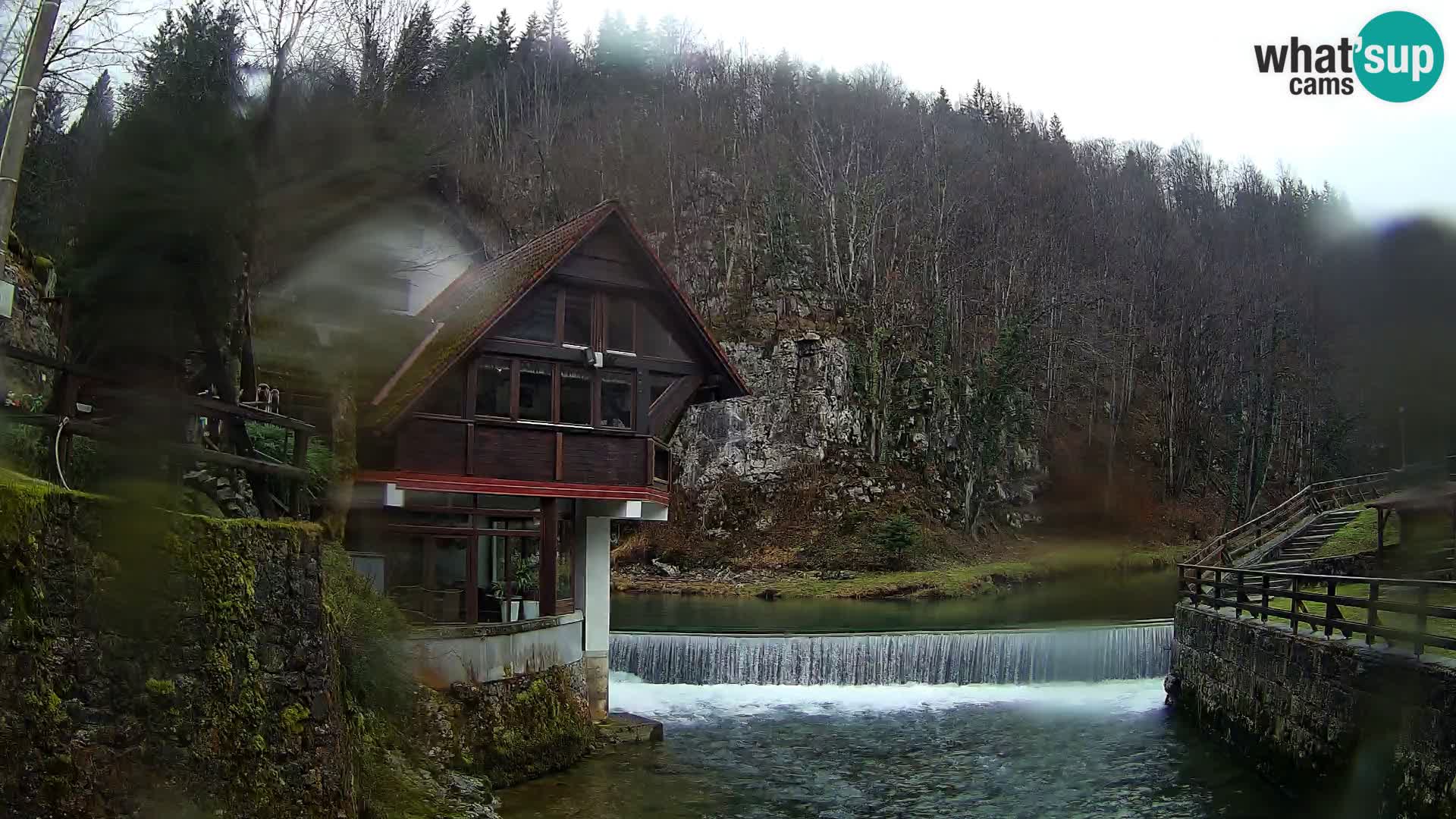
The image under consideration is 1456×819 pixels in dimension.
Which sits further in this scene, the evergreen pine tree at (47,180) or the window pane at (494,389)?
the window pane at (494,389)

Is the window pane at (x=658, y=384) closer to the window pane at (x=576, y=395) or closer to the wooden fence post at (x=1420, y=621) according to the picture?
the window pane at (x=576, y=395)

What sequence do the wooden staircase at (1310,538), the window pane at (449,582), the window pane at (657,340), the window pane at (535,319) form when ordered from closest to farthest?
1. the window pane at (449,582)
2. the window pane at (535,319)
3. the window pane at (657,340)
4. the wooden staircase at (1310,538)

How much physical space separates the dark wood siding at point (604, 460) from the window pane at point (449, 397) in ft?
5.47

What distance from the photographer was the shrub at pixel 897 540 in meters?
41.6

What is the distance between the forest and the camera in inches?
436

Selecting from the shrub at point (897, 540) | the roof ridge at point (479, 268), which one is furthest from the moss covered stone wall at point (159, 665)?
the shrub at point (897, 540)

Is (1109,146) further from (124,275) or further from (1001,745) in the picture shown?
(124,275)

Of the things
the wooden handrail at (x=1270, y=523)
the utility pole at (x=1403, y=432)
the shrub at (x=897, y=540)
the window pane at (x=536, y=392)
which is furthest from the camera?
the shrub at (x=897, y=540)

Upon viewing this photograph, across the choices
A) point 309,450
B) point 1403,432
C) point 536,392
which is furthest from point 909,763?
point 309,450

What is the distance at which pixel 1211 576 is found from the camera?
33594 millimetres

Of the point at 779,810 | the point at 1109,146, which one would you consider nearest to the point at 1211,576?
the point at 779,810

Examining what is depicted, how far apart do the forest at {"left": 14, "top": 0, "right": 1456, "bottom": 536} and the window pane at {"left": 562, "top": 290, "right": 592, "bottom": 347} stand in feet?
9.44

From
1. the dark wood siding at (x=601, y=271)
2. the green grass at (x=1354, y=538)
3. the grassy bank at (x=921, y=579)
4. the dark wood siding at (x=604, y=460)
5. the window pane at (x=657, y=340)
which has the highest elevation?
the dark wood siding at (x=601, y=271)

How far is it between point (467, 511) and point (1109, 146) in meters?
74.1
